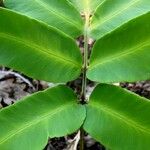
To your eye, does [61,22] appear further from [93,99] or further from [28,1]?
[93,99]

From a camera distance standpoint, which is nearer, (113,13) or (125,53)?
(125,53)

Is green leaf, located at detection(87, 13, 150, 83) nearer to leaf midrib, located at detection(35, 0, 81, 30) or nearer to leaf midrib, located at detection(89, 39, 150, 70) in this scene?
leaf midrib, located at detection(89, 39, 150, 70)

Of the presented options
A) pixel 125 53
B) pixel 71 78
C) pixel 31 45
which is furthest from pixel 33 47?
pixel 125 53

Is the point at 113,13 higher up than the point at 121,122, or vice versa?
the point at 113,13

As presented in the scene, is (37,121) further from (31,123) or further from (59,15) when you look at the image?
(59,15)

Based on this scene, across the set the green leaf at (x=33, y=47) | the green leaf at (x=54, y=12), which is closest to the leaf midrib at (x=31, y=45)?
the green leaf at (x=33, y=47)

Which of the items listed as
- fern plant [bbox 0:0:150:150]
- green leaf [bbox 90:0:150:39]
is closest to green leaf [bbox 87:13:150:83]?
fern plant [bbox 0:0:150:150]
